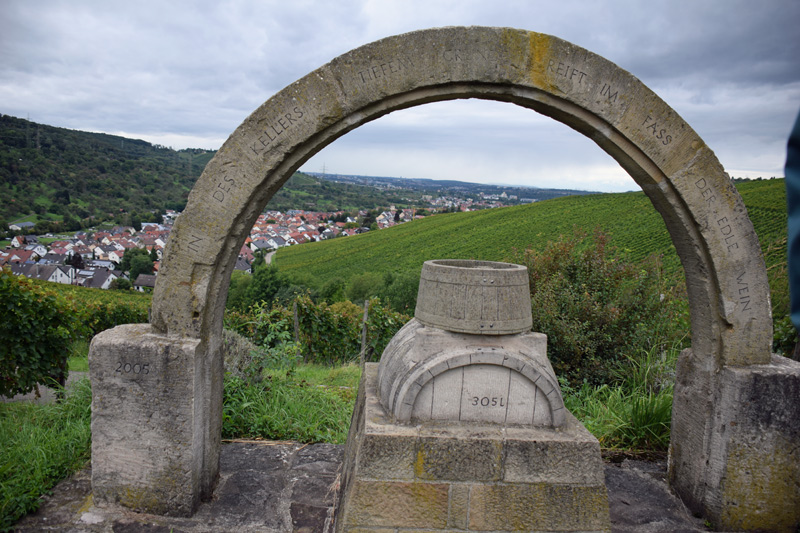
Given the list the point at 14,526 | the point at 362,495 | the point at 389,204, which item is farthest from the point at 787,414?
the point at 389,204

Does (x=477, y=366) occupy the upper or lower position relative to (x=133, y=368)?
upper

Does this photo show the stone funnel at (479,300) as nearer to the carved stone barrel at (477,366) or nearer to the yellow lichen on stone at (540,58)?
the carved stone barrel at (477,366)

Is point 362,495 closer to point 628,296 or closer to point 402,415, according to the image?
point 402,415

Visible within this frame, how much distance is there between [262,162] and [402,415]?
1829 mm

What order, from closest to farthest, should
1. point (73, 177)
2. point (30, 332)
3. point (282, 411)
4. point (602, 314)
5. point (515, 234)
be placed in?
point (282, 411)
point (30, 332)
point (602, 314)
point (515, 234)
point (73, 177)

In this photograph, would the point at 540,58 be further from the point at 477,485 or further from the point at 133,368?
the point at 133,368

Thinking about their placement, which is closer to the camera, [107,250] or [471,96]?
[471,96]

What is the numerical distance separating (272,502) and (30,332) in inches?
162

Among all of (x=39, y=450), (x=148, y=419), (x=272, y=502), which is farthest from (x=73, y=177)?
(x=272, y=502)

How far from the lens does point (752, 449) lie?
3.17m

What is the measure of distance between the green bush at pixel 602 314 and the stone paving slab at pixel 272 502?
96.4 inches

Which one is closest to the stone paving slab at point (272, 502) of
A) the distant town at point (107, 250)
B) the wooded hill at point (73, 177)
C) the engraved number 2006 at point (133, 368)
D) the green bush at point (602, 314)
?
the engraved number 2006 at point (133, 368)

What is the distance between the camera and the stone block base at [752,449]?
3.15 metres

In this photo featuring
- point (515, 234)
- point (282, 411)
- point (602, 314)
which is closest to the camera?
point (282, 411)
